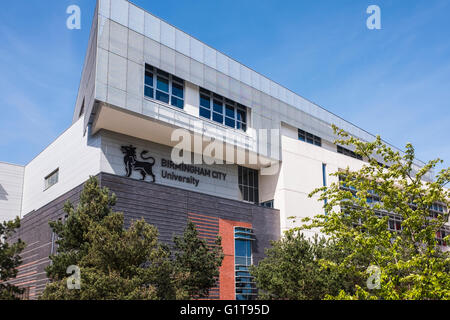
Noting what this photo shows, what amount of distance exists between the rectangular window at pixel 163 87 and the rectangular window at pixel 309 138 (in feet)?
43.4

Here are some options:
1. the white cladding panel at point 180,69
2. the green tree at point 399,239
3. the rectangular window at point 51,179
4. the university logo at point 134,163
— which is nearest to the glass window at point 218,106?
the white cladding panel at point 180,69

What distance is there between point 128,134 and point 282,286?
13.0 meters

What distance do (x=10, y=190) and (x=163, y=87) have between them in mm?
21409

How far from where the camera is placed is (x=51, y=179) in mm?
33281

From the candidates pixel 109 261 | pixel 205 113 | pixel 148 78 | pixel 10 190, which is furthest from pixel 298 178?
pixel 10 190

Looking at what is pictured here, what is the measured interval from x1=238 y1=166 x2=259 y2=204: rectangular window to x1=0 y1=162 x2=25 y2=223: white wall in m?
21.1

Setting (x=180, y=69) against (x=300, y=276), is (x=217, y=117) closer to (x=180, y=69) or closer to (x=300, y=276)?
(x=180, y=69)

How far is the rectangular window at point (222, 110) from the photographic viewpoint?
3020cm

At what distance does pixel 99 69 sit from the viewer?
2414 cm

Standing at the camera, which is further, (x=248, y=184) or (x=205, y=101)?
(x=248, y=184)

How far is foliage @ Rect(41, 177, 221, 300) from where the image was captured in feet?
52.0

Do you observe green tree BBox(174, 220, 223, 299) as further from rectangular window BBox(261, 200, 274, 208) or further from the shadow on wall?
the shadow on wall

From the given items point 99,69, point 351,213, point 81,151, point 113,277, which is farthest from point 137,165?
point 351,213
